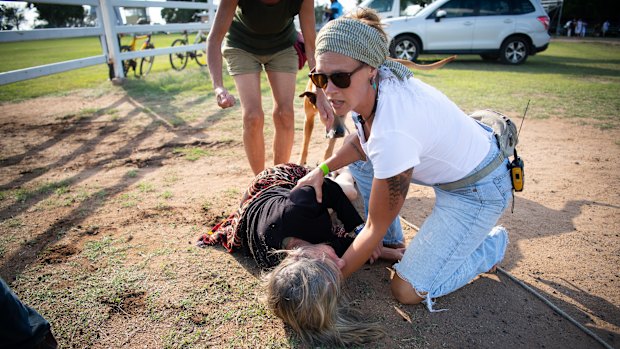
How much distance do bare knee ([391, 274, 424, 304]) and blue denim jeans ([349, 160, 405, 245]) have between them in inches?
19.7

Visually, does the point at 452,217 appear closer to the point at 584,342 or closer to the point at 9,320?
the point at 584,342

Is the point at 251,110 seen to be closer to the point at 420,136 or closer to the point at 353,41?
the point at 353,41

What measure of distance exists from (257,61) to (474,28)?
9.63 m

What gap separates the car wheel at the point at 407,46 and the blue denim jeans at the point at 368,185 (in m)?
9.27

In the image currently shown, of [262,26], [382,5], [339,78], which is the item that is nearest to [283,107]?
[262,26]

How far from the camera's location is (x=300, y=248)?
2096 mm

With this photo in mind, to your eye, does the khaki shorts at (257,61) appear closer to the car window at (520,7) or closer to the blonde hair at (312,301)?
the blonde hair at (312,301)

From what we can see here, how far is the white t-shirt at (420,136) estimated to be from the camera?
1857 mm

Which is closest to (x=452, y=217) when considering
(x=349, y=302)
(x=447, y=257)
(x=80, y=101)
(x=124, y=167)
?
(x=447, y=257)

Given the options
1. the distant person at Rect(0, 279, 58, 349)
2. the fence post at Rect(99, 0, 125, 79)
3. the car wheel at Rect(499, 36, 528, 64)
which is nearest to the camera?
the distant person at Rect(0, 279, 58, 349)

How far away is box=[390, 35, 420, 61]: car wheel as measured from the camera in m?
11.3

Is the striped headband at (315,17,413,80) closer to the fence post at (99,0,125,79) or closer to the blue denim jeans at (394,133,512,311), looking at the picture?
the blue denim jeans at (394,133,512,311)

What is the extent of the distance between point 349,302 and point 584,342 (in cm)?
120

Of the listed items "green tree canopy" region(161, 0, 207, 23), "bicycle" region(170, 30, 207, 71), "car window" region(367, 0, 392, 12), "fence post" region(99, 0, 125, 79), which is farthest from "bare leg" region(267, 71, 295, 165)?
"green tree canopy" region(161, 0, 207, 23)
